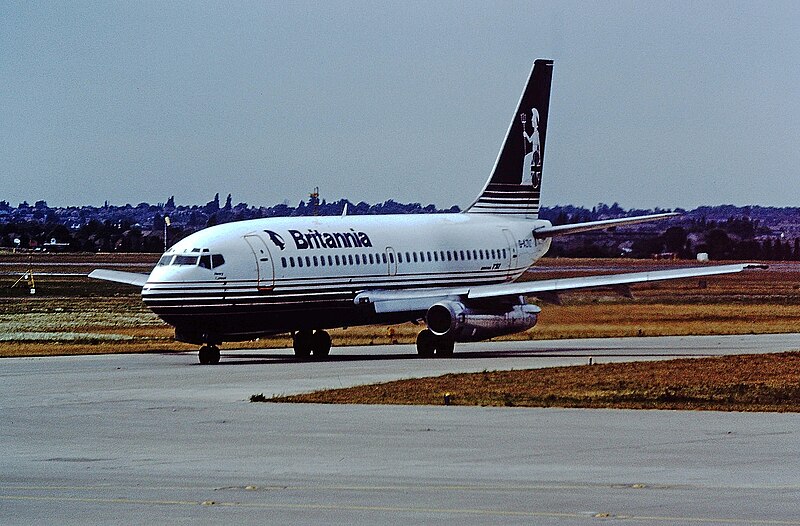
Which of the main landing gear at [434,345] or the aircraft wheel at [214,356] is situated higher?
the main landing gear at [434,345]

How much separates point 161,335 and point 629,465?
38825mm

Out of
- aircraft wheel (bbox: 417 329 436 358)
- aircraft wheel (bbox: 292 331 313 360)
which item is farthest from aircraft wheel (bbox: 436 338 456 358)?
aircraft wheel (bbox: 292 331 313 360)

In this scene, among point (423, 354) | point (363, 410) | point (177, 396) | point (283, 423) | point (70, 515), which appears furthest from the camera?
point (423, 354)

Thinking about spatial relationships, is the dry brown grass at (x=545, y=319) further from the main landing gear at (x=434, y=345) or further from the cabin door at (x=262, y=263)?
Result: the cabin door at (x=262, y=263)

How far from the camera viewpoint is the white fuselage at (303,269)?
136 ft

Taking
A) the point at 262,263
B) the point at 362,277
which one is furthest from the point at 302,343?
the point at 262,263

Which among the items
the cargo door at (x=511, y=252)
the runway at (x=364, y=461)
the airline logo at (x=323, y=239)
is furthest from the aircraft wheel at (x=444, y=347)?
the runway at (x=364, y=461)

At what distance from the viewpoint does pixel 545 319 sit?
5897 centimetres

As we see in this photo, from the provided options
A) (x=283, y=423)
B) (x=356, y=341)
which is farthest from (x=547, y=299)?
(x=283, y=423)

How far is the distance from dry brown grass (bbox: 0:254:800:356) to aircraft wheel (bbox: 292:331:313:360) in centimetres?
594

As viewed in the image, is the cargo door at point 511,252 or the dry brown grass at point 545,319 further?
the cargo door at point 511,252

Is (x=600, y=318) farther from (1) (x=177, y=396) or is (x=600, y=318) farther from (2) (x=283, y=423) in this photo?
→ (2) (x=283, y=423)

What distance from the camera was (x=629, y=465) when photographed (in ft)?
65.8

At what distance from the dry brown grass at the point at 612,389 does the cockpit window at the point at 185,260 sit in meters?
9.74
